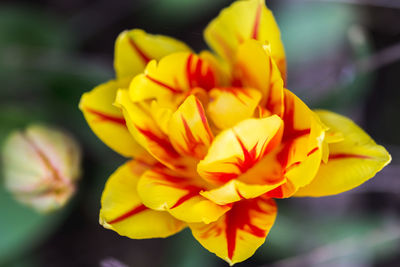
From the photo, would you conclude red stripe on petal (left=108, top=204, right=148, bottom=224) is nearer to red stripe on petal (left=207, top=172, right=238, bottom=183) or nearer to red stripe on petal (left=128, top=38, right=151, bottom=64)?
red stripe on petal (left=207, top=172, right=238, bottom=183)

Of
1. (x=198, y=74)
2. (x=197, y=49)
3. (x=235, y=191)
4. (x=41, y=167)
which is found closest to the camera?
(x=235, y=191)

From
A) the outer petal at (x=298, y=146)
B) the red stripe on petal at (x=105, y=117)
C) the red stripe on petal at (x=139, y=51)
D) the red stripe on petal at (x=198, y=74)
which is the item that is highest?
the red stripe on petal at (x=139, y=51)

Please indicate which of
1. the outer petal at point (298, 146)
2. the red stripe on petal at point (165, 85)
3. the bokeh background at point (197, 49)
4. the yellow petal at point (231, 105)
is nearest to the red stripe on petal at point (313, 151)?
the outer petal at point (298, 146)

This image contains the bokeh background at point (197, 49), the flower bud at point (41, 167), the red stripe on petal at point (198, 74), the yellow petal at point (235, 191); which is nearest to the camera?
the yellow petal at point (235, 191)

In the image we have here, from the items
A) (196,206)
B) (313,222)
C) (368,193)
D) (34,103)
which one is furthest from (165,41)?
(368,193)

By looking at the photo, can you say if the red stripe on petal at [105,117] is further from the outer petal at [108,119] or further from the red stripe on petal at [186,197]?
the red stripe on petal at [186,197]

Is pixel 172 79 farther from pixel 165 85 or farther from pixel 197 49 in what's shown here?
pixel 197 49

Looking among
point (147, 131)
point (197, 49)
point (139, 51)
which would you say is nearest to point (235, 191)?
point (147, 131)
